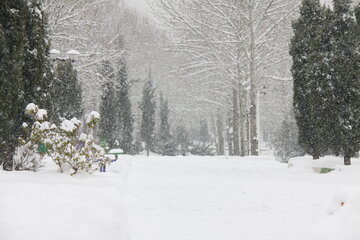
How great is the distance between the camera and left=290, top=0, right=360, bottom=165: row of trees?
11.7 metres

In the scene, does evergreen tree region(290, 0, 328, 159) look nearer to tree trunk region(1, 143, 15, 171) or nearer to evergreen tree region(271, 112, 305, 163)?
tree trunk region(1, 143, 15, 171)

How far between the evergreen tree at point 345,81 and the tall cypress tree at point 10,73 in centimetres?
906

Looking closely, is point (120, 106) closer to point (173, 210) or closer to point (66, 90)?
point (66, 90)

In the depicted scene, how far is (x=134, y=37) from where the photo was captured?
38.9m

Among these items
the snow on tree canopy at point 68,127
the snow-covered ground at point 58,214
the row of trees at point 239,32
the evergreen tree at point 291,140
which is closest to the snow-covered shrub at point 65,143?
the snow on tree canopy at point 68,127

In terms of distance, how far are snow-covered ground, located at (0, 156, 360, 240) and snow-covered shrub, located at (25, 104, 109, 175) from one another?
1.44 feet

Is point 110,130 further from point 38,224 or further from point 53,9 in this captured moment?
point 38,224

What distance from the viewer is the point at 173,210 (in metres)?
6.41

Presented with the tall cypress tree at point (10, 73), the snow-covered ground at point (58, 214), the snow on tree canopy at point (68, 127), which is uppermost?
the tall cypress tree at point (10, 73)

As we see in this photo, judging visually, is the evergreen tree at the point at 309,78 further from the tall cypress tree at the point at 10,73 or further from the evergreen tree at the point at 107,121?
the evergreen tree at the point at 107,121

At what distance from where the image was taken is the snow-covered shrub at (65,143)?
8.42m

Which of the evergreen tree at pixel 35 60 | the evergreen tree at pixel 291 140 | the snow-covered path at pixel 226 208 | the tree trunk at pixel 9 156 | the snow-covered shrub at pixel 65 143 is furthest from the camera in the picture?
the evergreen tree at pixel 291 140

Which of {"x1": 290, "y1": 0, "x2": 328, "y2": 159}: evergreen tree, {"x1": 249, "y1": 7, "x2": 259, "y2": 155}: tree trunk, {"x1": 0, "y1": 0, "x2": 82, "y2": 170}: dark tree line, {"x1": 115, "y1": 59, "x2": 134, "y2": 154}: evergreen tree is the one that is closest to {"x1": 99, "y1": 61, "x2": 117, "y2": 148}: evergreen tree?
{"x1": 115, "y1": 59, "x2": 134, "y2": 154}: evergreen tree

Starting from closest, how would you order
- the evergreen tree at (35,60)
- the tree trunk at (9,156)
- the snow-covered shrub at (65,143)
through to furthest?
the tree trunk at (9,156), the snow-covered shrub at (65,143), the evergreen tree at (35,60)
